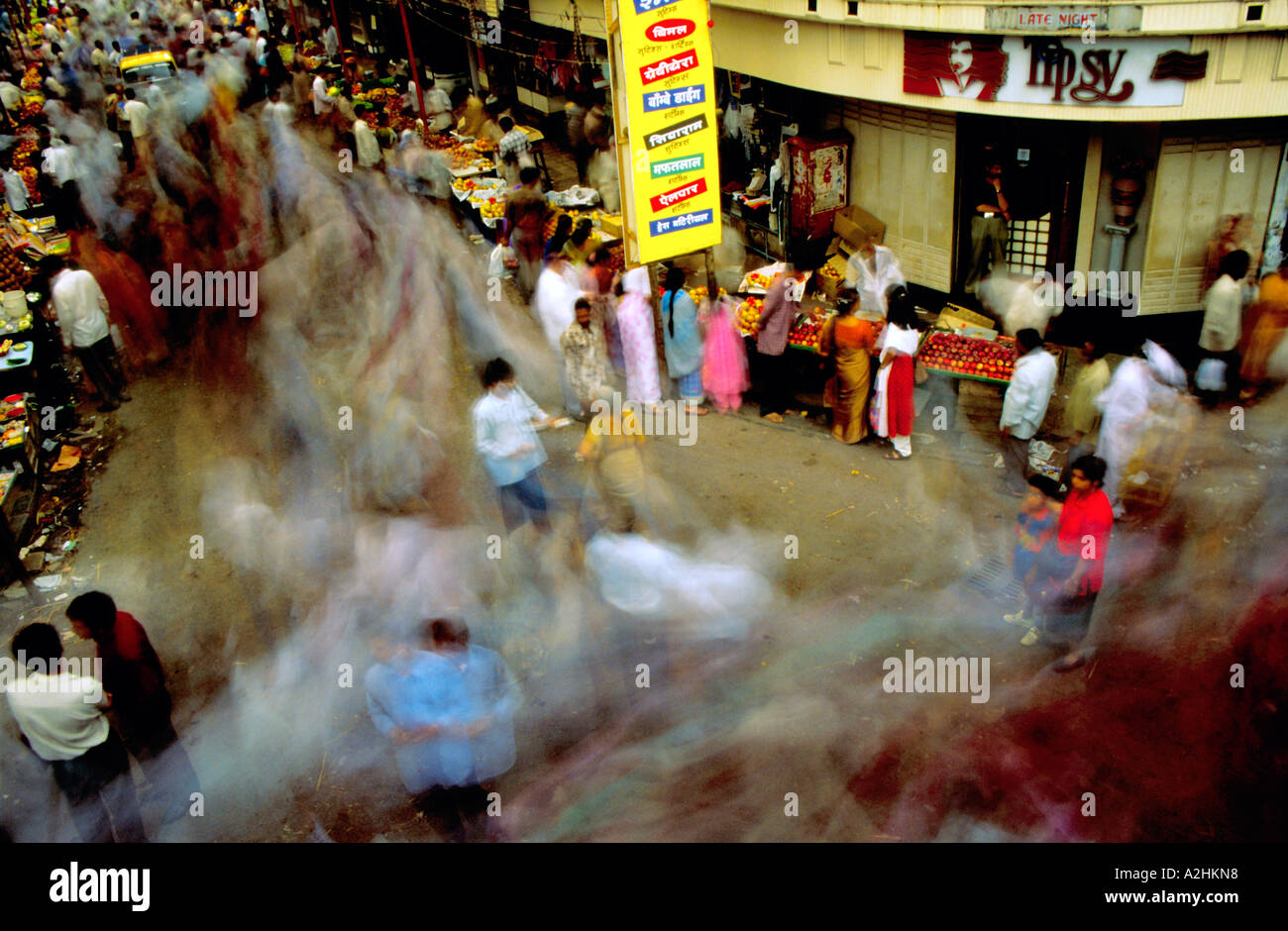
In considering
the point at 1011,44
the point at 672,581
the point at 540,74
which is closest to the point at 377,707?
the point at 672,581

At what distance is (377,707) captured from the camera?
5473 millimetres

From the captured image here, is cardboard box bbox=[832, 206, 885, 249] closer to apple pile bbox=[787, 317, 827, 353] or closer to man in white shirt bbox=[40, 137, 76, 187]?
apple pile bbox=[787, 317, 827, 353]

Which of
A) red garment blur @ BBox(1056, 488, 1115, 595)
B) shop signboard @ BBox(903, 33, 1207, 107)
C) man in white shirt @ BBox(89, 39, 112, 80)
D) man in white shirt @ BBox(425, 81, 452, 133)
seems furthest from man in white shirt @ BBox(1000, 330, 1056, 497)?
man in white shirt @ BBox(89, 39, 112, 80)

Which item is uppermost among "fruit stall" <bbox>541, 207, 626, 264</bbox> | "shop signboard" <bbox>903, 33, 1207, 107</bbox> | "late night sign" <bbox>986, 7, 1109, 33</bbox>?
"late night sign" <bbox>986, 7, 1109, 33</bbox>

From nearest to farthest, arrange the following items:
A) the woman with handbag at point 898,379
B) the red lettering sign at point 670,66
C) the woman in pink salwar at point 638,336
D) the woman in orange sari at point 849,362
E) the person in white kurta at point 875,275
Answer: the woman with handbag at point 898,379 → the woman in orange sari at point 849,362 → the red lettering sign at point 670,66 → the woman in pink salwar at point 638,336 → the person in white kurta at point 875,275

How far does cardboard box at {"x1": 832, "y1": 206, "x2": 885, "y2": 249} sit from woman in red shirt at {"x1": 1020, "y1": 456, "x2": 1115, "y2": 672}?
280 inches

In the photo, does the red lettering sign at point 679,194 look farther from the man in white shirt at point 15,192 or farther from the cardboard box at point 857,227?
the man in white shirt at point 15,192

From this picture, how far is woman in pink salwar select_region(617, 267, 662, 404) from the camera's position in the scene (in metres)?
10.1

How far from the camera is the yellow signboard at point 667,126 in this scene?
32.3ft

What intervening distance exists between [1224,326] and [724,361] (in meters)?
4.98

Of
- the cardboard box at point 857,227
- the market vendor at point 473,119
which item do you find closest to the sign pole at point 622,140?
the cardboard box at point 857,227

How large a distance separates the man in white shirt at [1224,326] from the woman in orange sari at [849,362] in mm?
3368

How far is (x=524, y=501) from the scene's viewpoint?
813 cm

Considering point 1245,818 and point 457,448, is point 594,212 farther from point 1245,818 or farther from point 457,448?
point 1245,818
